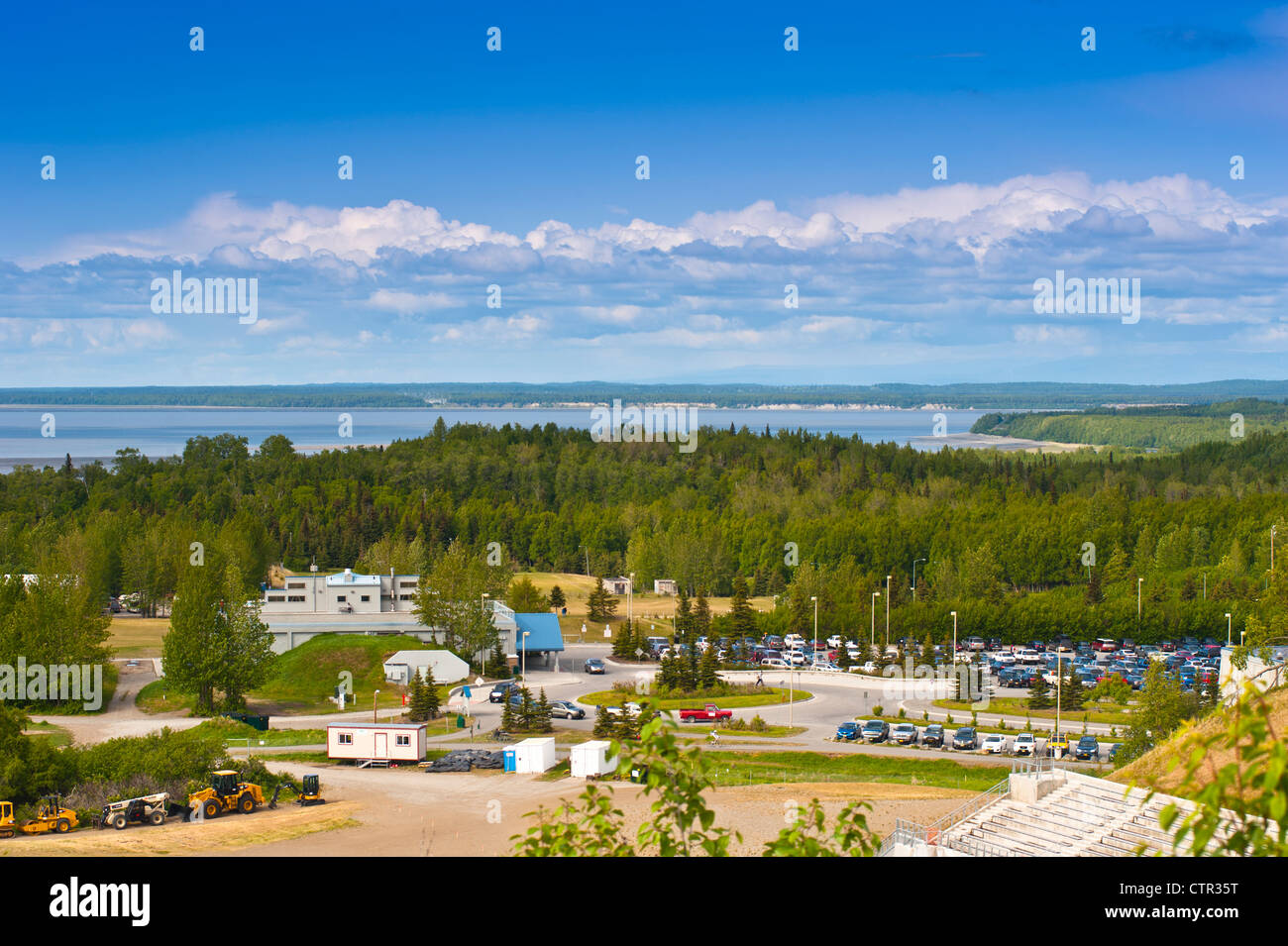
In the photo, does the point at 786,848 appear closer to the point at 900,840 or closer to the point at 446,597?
the point at 900,840

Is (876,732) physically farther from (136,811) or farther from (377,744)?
(136,811)

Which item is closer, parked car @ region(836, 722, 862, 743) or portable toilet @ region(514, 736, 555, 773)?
portable toilet @ region(514, 736, 555, 773)

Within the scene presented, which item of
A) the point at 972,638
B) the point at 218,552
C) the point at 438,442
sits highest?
the point at 438,442

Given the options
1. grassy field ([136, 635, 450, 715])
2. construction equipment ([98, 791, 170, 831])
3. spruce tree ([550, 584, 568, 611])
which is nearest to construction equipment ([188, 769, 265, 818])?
construction equipment ([98, 791, 170, 831])

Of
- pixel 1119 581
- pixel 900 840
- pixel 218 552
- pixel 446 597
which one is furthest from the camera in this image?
pixel 1119 581

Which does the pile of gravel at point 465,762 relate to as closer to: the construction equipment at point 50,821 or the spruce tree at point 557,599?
the construction equipment at point 50,821

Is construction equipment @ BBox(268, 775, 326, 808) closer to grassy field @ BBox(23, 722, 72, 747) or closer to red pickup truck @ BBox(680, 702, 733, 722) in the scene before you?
grassy field @ BBox(23, 722, 72, 747)

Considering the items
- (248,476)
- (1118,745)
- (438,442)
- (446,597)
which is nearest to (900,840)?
(1118,745)
